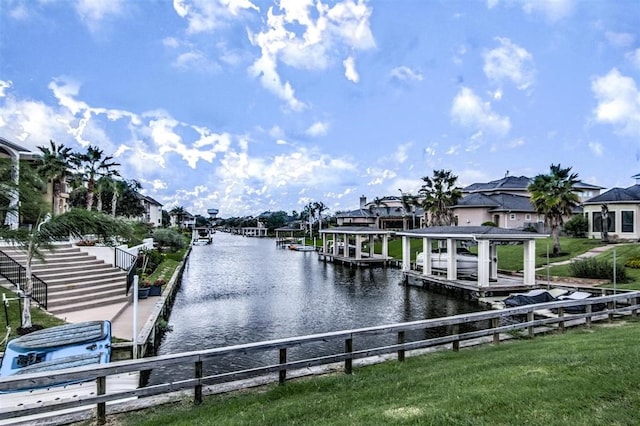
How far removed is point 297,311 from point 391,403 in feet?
42.3

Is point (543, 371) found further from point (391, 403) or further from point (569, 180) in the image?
point (569, 180)

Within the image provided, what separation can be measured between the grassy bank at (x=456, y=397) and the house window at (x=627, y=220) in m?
32.5

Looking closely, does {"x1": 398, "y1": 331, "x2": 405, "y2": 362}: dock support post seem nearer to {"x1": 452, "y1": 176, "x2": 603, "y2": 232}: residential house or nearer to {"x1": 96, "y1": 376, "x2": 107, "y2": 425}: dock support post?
{"x1": 96, "y1": 376, "x2": 107, "y2": 425}: dock support post

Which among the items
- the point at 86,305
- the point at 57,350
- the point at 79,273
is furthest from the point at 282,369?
the point at 79,273

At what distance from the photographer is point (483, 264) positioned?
20266 millimetres

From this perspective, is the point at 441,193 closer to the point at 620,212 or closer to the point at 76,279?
the point at 620,212

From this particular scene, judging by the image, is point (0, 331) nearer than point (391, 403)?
No

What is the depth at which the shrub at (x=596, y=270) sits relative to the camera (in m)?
20.8

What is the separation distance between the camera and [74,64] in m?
24.4

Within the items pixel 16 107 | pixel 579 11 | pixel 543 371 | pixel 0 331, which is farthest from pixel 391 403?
pixel 16 107

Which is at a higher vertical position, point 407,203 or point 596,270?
point 407,203

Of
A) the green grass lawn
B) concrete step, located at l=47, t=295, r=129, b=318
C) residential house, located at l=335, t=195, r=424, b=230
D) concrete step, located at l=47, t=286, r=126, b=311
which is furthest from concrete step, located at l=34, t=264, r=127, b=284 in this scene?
residential house, located at l=335, t=195, r=424, b=230

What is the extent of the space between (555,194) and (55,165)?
39144mm

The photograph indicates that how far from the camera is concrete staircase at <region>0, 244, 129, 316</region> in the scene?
1318 centimetres
